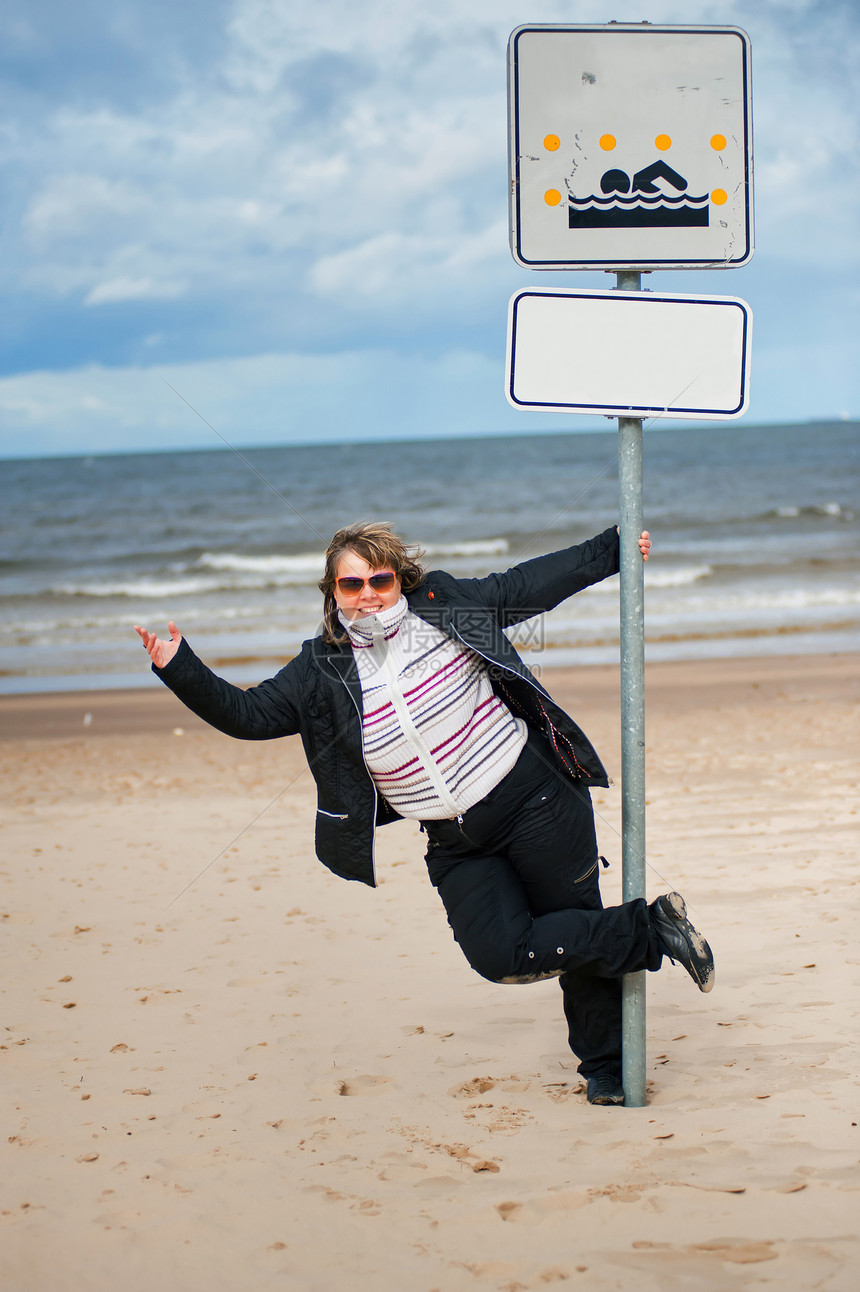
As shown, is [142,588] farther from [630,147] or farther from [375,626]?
[630,147]

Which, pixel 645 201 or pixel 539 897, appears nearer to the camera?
pixel 645 201

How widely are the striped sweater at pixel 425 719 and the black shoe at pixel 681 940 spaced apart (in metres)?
0.55

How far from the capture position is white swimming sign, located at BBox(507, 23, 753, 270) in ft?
8.69

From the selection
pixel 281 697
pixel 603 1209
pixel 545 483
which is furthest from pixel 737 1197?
pixel 545 483

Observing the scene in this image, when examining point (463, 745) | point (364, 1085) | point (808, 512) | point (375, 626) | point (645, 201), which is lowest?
point (364, 1085)

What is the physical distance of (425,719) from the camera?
9.48ft

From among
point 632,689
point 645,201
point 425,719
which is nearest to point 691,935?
point 632,689

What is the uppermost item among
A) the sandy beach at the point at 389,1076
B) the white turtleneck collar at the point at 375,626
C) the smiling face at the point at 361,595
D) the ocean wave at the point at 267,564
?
the ocean wave at the point at 267,564

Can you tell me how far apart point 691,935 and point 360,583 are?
127 centimetres

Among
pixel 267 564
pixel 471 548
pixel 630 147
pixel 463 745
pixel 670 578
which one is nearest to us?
pixel 630 147

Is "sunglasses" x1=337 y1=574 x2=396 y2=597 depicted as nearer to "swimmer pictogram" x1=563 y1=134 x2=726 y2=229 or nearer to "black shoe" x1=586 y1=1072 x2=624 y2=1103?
"swimmer pictogram" x1=563 y1=134 x2=726 y2=229

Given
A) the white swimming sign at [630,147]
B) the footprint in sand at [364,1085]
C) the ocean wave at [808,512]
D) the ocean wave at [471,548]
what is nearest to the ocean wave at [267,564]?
the ocean wave at [471,548]

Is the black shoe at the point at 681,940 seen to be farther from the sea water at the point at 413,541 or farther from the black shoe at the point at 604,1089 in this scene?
the sea water at the point at 413,541

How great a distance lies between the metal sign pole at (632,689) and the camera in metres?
2.78
